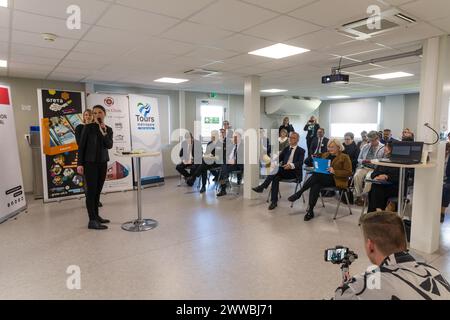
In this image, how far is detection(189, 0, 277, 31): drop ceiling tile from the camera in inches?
103

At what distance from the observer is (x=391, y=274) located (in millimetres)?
1197

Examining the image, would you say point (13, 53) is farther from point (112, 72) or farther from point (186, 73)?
point (186, 73)

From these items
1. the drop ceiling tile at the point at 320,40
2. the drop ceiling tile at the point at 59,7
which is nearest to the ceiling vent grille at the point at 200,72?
the drop ceiling tile at the point at 320,40

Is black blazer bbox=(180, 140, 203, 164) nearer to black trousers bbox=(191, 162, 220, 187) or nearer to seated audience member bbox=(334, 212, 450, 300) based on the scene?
black trousers bbox=(191, 162, 220, 187)

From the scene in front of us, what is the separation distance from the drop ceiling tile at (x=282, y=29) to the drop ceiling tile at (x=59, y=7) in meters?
1.51

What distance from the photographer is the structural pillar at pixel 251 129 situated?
6008 millimetres

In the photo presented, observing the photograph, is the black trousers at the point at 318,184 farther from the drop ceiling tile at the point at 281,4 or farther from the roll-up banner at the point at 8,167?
the roll-up banner at the point at 8,167

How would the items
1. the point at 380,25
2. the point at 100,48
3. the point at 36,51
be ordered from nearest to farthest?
the point at 380,25 → the point at 100,48 → the point at 36,51

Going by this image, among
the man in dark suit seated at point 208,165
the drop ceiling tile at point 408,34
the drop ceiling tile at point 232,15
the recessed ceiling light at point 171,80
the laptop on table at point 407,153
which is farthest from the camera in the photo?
the man in dark suit seated at point 208,165

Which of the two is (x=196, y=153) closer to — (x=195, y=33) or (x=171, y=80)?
(x=171, y=80)

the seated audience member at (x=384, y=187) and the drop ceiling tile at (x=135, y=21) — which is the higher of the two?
the drop ceiling tile at (x=135, y=21)

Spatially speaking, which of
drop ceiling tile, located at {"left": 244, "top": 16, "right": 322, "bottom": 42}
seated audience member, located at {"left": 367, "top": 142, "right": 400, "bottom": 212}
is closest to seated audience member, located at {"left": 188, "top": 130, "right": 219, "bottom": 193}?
seated audience member, located at {"left": 367, "top": 142, "right": 400, "bottom": 212}

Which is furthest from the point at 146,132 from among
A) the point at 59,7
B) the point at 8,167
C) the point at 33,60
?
the point at 59,7

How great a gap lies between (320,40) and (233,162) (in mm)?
3424
